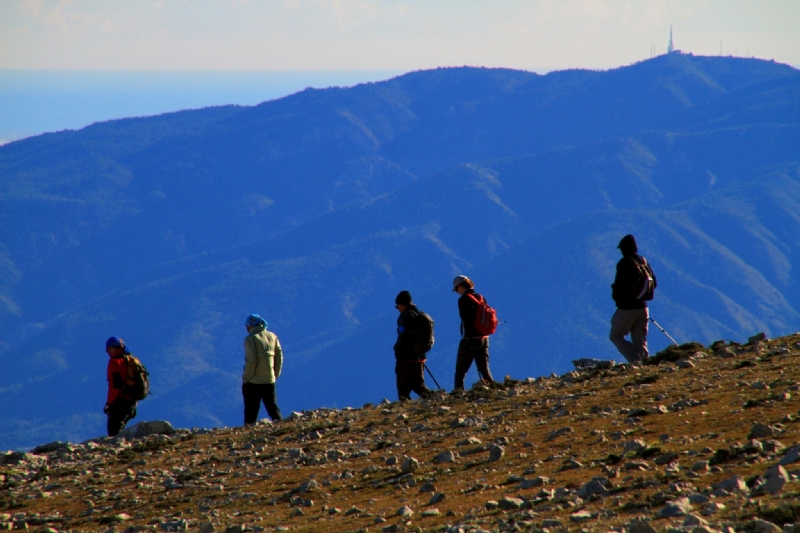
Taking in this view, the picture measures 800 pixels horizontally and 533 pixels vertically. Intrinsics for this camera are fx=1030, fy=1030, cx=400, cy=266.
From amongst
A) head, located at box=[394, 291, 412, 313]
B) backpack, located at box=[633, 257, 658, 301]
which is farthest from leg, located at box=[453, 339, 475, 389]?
backpack, located at box=[633, 257, 658, 301]

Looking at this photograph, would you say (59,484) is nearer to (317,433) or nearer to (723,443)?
(317,433)

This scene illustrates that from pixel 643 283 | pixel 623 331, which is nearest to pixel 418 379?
pixel 623 331

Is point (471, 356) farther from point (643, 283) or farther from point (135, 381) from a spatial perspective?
point (135, 381)

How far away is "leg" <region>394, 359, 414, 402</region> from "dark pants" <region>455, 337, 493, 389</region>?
825mm

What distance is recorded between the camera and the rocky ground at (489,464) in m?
6.83

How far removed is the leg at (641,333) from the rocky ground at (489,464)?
38 centimetres

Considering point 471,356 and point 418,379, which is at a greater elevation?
point 418,379

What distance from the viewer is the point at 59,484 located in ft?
39.9

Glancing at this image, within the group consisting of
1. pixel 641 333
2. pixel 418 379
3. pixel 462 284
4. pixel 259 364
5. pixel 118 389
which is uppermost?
pixel 462 284

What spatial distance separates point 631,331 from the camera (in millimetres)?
15312

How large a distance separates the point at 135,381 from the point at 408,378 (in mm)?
4166

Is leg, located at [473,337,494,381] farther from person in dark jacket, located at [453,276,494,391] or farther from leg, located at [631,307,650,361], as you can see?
leg, located at [631,307,650,361]

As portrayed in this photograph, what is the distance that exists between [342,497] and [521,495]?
210cm

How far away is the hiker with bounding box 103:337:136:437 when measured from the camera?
49.1 feet
